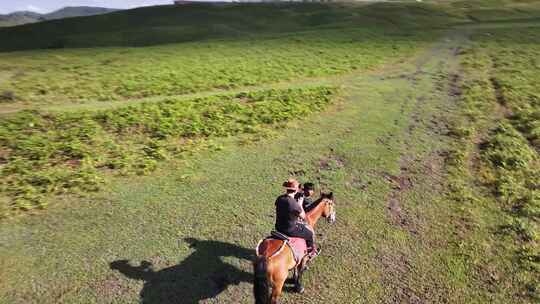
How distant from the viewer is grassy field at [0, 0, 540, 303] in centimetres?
1141

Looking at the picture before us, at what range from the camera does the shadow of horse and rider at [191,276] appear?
10.5 m

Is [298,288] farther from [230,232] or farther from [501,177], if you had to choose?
[501,177]

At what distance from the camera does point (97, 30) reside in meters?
68.4

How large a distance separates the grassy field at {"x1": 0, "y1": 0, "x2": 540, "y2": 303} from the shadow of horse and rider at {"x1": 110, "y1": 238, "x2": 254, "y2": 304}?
1.8 inches

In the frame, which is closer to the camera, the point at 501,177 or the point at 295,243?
the point at 295,243

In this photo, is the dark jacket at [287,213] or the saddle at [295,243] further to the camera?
the dark jacket at [287,213]

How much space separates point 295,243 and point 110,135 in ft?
48.3

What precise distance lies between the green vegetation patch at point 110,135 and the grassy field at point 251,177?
112 mm

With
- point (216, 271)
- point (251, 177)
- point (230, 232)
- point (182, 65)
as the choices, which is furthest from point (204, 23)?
point (216, 271)

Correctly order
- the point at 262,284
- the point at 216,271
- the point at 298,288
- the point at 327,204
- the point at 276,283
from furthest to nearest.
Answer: the point at 327,204 < the point at 216,271 < the point at 298,288 < the point at 276,283 < the point at 262,284

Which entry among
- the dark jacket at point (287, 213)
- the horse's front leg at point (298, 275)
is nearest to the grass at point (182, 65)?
the dark jacket at point (287, 213)

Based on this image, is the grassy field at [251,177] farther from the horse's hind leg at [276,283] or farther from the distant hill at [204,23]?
the distant hill at [204,23]

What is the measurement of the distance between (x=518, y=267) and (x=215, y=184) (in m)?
12.0

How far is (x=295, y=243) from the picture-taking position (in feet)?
33.6
